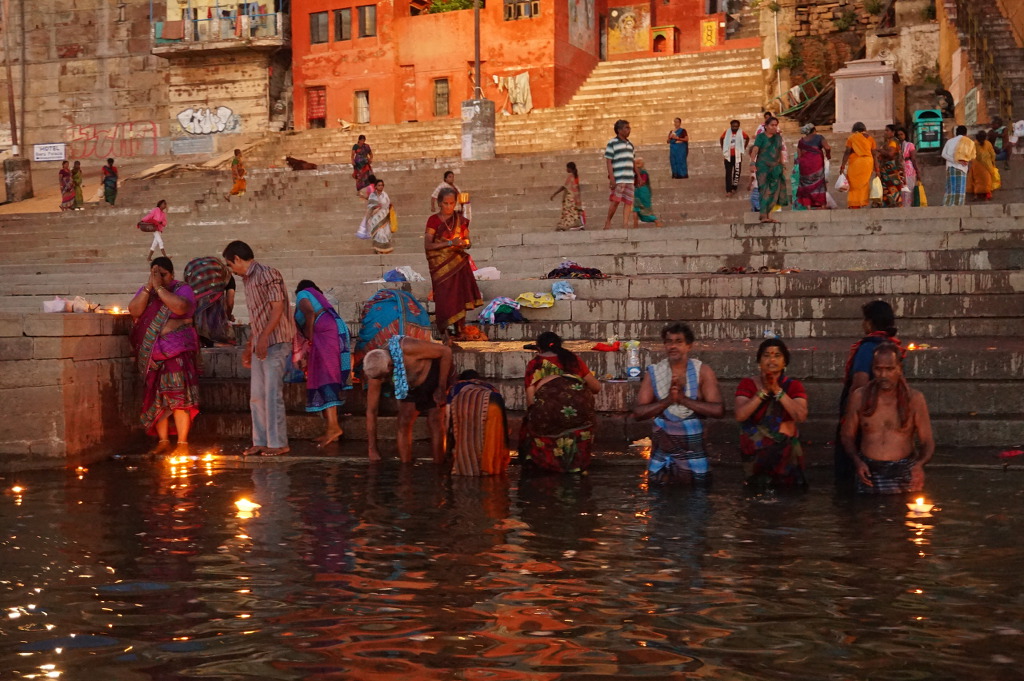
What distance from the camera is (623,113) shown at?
26562 millimetres

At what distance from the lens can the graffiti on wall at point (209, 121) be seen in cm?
3369

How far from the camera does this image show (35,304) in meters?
15.3

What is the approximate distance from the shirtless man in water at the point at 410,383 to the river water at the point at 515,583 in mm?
964

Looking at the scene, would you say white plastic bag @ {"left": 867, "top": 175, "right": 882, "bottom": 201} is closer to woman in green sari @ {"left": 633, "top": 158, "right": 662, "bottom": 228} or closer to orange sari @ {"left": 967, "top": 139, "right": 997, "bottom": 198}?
orange sari @ {"left": 967, "top": 139, "right": 997, "bottom": 198}

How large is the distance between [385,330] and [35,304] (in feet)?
29.2

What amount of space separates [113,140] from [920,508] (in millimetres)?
32568

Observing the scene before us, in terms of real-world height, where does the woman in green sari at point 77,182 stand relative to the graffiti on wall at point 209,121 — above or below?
below

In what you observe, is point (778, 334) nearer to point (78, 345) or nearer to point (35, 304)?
point (78, 345)

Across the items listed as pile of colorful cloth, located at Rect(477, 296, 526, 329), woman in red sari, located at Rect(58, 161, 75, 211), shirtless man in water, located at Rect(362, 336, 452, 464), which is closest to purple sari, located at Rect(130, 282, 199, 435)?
shirtless man in water, located at Rect(362, 336, 452, 464)

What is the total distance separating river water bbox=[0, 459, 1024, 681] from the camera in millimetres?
3600

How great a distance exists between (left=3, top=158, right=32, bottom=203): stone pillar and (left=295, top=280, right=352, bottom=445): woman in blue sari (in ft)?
84.4

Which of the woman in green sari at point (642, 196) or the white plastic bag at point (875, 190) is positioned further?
the woman in green sari at point (642, 196)

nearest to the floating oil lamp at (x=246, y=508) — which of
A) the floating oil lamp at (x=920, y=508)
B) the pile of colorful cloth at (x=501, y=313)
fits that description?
the floating oil lamp at (x=920, y=508)

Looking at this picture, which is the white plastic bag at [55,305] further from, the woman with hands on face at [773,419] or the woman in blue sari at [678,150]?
the woman in blue sari at [678,150]
